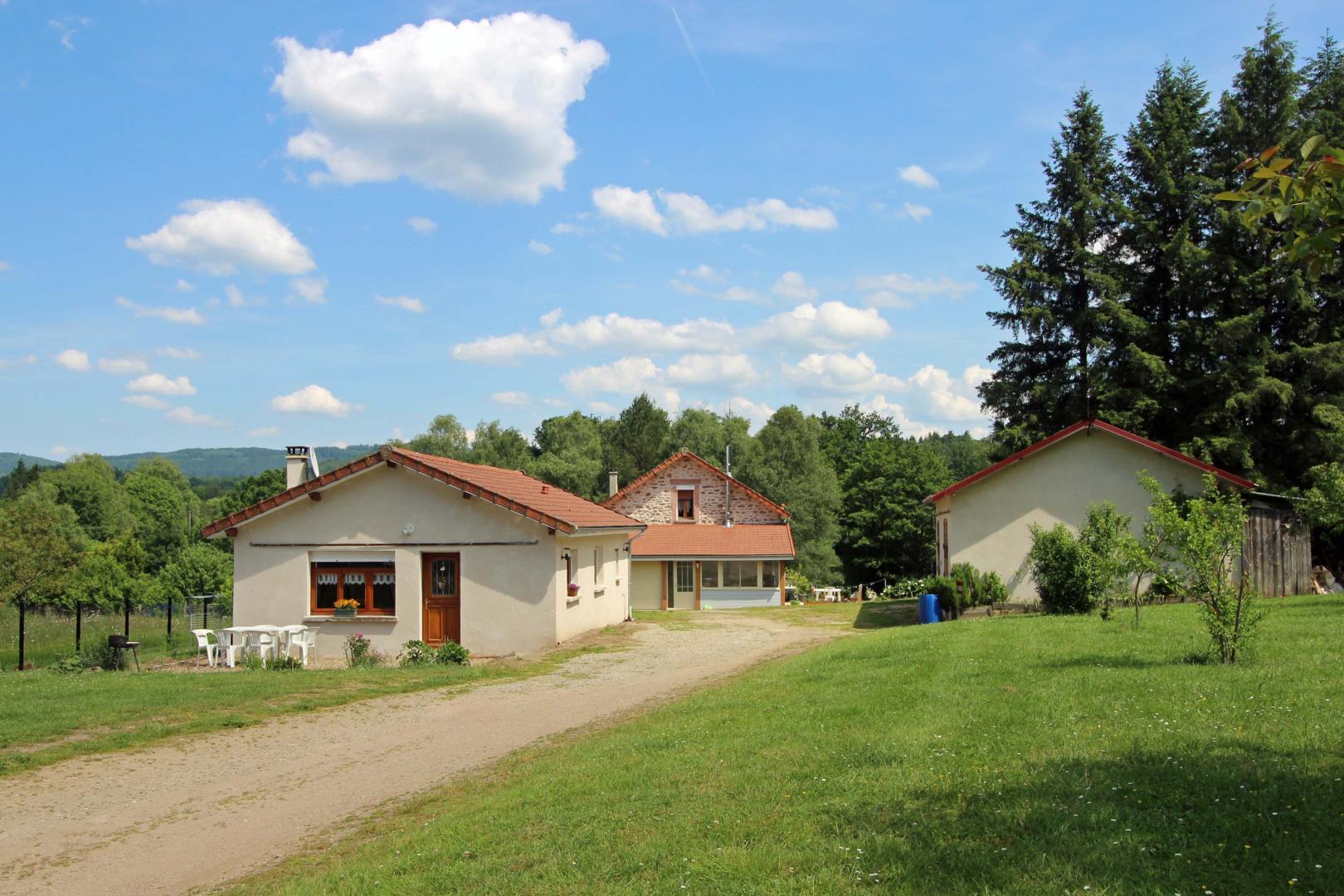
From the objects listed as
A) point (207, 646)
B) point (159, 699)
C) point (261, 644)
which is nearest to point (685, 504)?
point (261, 644)

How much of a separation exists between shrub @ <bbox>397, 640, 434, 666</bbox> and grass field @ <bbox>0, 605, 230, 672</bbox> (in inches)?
215

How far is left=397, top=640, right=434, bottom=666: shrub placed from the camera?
1920cm

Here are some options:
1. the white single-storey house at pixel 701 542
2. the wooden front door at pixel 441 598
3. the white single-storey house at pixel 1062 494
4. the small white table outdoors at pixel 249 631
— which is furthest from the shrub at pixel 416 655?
the white single-storey house at pixel 701 542

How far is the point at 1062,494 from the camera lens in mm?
25688

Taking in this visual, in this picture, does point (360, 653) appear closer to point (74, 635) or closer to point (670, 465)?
point (74, 635)

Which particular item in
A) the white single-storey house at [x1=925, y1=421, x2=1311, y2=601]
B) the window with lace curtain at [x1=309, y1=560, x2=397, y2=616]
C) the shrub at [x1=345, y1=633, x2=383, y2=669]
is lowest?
the shrub at [x1=345, y1=633, x2=383, y2=669]

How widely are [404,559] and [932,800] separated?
56.7 ft

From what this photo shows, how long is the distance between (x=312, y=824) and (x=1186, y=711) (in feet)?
24.3

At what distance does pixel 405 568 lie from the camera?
21.6 meters

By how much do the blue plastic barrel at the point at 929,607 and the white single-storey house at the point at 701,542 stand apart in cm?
1345

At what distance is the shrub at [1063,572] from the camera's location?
20203 millimetres

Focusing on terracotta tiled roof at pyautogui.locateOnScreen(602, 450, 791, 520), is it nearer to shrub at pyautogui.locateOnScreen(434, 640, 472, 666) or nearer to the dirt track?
shrub at pyautogui.locateOnScreen(434, 640, 472, 666)

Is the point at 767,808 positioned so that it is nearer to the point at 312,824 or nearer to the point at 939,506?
the point at 312,824

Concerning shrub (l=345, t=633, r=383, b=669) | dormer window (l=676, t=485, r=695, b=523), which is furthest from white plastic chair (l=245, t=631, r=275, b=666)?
dormer window (l=676, t=485, r=695, b=523)
